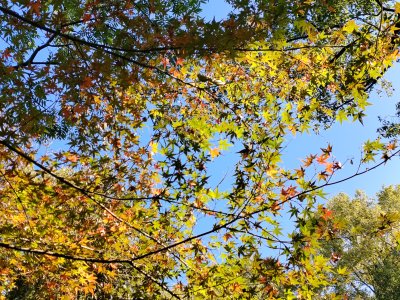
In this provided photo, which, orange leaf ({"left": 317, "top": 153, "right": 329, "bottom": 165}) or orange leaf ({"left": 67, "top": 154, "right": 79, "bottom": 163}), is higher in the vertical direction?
orange leaf ({"left": 67, "top": 154, "right": 79, "bottom": 163})

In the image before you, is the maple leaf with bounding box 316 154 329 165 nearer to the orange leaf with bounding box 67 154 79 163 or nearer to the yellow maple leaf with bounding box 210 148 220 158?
the yellow maple leaf with bounding box 210 148 220 158

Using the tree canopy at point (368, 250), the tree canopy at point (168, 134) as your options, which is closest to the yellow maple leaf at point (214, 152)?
the tree canopy at point (168, 134)

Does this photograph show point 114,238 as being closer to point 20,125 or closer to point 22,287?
point 20,125

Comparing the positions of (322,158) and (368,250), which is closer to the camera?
(322,158)

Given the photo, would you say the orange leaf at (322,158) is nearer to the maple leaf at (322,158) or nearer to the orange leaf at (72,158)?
the maple leaf at (322,158)

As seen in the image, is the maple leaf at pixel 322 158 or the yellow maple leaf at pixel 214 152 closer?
the maple leaf at pixel 322 158

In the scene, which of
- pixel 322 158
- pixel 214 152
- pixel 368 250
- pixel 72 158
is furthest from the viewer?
pixel 368 250

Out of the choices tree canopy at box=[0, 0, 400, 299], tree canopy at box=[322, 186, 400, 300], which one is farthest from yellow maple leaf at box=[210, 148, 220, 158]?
tree canopy at box=[322, 186, 400, 300]

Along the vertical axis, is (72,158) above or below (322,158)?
above

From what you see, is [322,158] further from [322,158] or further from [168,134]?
[168,134]

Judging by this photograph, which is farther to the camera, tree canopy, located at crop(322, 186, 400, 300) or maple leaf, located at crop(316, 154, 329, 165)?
tree canopy, located at crop(322, 186, 400, 300)

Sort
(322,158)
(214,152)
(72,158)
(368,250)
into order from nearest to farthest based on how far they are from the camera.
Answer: (322,158) → (214,152) → (72,158) → (368,250)

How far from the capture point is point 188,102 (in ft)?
16.8

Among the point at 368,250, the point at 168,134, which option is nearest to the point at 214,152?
the point at 168,134
